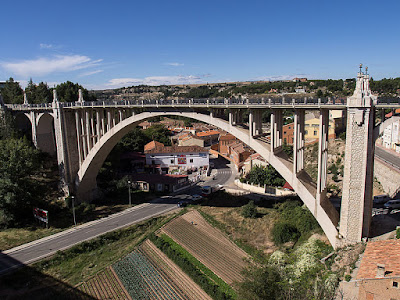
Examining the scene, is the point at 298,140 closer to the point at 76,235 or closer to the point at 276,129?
the point at 276,129

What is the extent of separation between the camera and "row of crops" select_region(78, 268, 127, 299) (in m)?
20.5

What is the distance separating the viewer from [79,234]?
28.8 metres

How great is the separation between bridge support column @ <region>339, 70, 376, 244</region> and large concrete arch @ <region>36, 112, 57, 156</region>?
35.1 m

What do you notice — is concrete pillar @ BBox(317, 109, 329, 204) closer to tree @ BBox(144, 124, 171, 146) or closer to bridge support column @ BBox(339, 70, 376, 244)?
bridge support column @ BBox(339, 70, 376, 244)

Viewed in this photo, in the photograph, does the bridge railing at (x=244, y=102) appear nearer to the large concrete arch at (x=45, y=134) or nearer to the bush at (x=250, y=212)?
the large concrete arch at (x=45, y=134)

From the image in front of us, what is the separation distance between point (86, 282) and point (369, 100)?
68.3 feet

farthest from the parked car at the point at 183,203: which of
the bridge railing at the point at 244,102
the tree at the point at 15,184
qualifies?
the tree at the point at 15,184

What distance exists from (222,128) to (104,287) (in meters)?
13.7

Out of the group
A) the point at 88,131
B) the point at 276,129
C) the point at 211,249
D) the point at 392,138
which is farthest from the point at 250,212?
the point at 392,138

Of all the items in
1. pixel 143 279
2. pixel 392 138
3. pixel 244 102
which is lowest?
pixel 143 279

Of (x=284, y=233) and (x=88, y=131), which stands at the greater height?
(x=88, y=131)

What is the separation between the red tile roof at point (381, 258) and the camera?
12828 mm

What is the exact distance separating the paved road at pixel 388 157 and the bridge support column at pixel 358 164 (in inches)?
819

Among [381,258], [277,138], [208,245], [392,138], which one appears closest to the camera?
[381,258]
